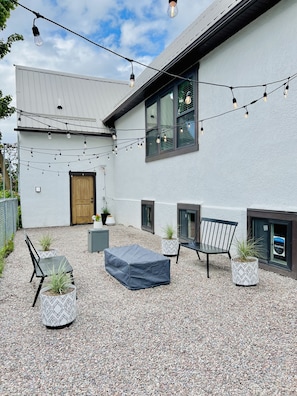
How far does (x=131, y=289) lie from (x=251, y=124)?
12.0 ft

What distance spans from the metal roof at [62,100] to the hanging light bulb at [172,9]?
29.3 feet

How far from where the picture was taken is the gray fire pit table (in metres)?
4.12

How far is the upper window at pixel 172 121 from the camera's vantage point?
22.9ft

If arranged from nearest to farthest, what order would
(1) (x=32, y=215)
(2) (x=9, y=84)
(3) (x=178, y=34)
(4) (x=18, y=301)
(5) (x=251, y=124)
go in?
(4) (x=18, y=301) < (5) (x=251, y=124) < (3) (x=178, y=34) < (1) (x=32, y=215) < (2) (x=9, y=84)

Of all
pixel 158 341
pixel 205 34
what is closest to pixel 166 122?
pixel 205 34

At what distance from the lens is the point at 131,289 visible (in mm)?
4121

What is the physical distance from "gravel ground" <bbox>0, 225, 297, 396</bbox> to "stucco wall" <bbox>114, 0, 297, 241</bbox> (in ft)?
5.44

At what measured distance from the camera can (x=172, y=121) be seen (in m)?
7.78

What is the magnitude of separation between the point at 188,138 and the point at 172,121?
3.07 feet

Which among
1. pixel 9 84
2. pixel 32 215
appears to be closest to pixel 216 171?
pixel 32 215

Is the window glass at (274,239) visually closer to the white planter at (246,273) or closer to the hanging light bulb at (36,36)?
the white planter at (246,273)

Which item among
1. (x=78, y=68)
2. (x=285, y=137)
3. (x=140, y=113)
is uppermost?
(x=78, y=68)

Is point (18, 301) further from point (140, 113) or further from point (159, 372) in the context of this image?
point (140, 113)

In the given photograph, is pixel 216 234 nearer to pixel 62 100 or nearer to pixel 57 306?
pixel 57 306
